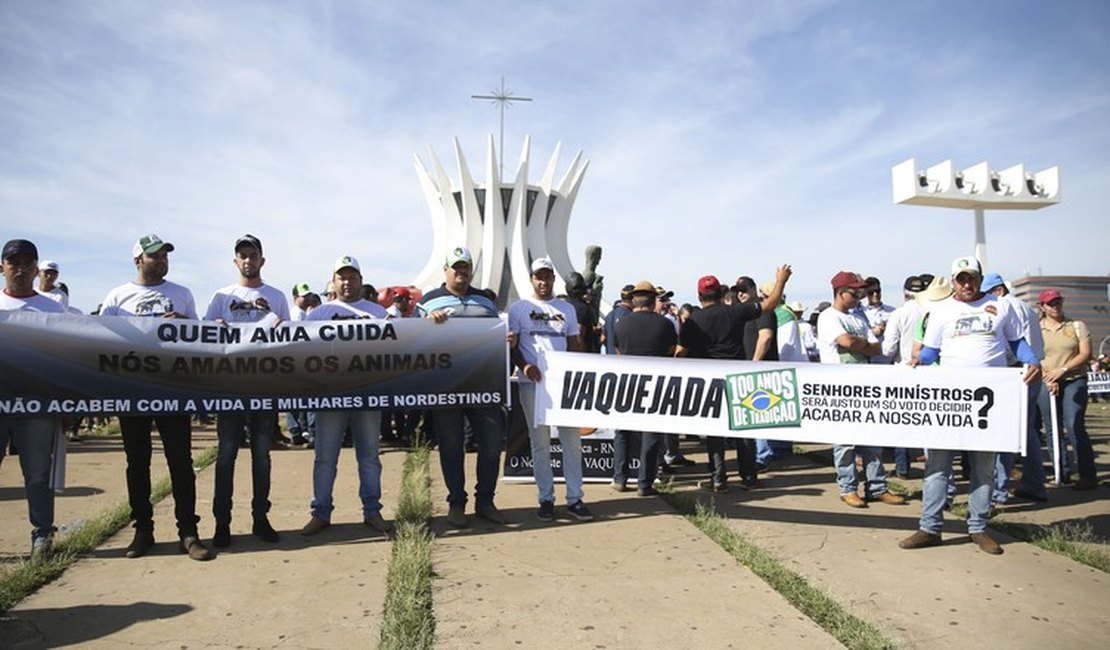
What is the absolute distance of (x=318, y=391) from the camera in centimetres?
494

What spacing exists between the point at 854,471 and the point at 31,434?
18.9ft

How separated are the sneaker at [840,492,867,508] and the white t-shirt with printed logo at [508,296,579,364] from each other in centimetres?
252

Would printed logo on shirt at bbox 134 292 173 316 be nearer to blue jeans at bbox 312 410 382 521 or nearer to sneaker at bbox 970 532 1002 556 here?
blue jeans at bbox 312 410 382 521

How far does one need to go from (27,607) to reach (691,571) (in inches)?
131

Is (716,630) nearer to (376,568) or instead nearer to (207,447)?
(376,568)

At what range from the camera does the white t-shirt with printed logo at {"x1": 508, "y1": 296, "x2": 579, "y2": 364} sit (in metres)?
5.43

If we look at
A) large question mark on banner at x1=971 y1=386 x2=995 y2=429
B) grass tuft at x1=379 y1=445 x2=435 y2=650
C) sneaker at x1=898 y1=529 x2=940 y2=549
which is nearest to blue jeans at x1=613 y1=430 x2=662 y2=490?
grass tuft at x1=379 y1=445 x2=435 y2=650

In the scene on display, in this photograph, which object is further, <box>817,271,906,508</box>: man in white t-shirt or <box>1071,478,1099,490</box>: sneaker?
<box>1071,478,1099,490</box>: sneaker

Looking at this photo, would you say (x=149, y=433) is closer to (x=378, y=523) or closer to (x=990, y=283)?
(x=378, y=523)

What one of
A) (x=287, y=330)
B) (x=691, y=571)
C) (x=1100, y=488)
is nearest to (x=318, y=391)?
(x=287, y=330)

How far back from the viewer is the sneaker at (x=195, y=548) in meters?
4.24

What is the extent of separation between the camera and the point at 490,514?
510 cm

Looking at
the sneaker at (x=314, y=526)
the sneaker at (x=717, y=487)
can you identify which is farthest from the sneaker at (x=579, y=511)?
the sneaker at (x=314, y=526)

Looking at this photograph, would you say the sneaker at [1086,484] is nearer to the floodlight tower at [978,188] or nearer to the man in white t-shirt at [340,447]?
the man in white t-shirt at [340,447]
